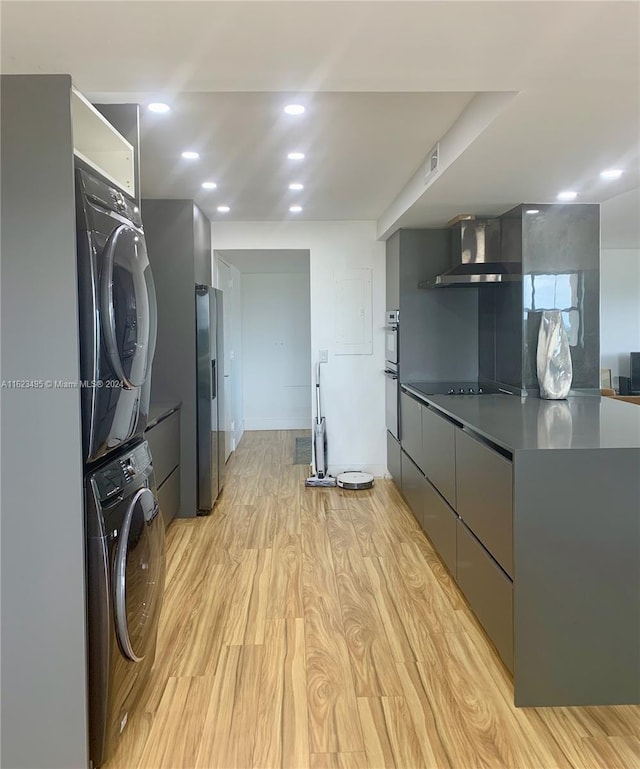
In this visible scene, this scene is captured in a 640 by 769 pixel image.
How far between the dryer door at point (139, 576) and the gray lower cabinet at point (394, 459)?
2997 millimetres

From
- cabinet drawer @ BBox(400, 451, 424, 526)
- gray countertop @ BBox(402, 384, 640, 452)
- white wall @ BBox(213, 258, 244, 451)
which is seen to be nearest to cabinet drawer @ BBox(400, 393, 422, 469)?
cabinet drawer @ BBox(400, 451, 424, 526)

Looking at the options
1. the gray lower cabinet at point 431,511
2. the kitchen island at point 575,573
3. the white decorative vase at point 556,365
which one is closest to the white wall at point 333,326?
the gray lower cabinet at point 431,511

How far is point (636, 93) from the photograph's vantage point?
204 centimetres

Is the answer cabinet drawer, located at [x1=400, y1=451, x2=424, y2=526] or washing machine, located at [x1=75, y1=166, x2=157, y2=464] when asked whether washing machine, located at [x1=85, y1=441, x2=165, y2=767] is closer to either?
washing machine, located at [x1=75, y1=166, x2=157, y2=464]

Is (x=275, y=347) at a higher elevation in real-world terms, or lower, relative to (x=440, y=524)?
higher

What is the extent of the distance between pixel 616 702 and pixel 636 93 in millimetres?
2110

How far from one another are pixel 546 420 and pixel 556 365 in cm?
100

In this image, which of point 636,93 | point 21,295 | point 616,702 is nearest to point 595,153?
point 636,93

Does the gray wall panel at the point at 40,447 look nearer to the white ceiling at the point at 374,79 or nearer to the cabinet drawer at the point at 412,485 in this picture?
the white ceiling at the point at 374,79

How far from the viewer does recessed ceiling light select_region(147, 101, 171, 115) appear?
2545mm

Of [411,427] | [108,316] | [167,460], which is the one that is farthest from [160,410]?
[108,316]

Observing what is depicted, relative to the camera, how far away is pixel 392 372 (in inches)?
203

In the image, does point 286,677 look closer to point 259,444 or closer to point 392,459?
point 392,459

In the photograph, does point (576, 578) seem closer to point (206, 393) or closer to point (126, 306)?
point (126, 306)
